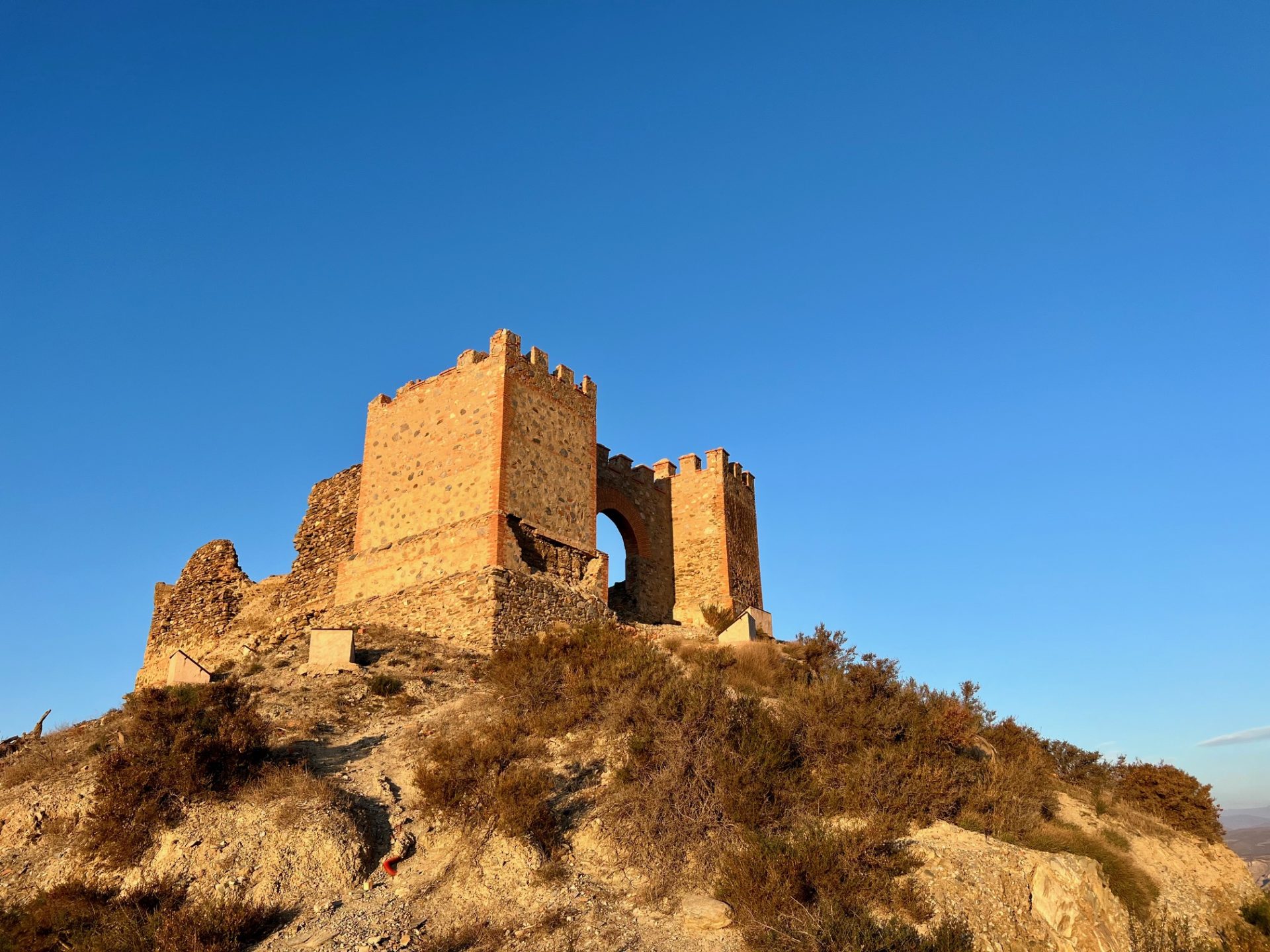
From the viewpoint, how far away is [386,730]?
12.9 m

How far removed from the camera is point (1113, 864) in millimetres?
10922

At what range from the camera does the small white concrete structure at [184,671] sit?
1467 cm

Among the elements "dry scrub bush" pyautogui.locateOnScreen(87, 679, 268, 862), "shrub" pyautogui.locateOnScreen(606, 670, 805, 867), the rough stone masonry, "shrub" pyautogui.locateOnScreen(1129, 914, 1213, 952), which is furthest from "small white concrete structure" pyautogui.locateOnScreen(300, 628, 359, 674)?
"shrub" pyautogui.locateOnScreen(1129, 914, 1213, 952)

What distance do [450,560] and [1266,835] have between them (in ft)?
281

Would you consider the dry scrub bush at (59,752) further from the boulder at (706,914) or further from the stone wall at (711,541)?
the stone wall at (711,541)

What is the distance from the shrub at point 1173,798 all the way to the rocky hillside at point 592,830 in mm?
76

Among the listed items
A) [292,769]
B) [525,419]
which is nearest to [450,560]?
[525,419]

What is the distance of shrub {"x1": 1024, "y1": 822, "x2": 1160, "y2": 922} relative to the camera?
10.3 meters

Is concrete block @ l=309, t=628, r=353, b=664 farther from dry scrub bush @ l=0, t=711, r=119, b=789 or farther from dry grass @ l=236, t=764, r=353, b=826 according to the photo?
dry grass @ l=236, t=764, r=353, b=826

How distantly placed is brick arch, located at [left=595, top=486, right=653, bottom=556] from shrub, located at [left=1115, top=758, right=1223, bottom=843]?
39.5 feet

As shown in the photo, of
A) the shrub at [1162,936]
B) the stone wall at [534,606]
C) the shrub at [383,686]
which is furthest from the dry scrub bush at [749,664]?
the shrub at [1162,936]

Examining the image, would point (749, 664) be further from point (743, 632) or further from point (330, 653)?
point (330, 653)

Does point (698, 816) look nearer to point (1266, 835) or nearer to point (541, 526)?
point (541, 526)

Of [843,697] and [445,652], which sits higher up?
[445,652]
